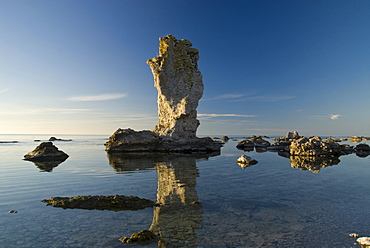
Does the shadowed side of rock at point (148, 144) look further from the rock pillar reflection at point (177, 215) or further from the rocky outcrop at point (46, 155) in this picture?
the rock pillar reflection at point (177, 215)

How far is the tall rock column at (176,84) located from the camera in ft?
137

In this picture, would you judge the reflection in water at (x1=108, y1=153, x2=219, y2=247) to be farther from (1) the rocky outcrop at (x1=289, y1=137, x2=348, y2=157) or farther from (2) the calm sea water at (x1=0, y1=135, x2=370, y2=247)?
(1) the rocky outcrop at (x1=289, y1=137, x2=348, y2=157)

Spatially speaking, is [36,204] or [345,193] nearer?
[36,204]

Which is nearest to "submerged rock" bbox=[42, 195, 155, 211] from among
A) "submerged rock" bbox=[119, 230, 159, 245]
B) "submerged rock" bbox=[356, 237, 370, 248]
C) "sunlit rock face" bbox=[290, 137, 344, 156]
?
"submerged rock" bbox=[119, 230, 159, 245]

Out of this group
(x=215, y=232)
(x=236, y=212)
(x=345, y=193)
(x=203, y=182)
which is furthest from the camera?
(x=203, y=182)

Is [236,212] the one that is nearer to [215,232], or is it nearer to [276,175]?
[215,232]

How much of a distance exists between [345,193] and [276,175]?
5205 millimetres

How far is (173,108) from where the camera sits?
4241cm

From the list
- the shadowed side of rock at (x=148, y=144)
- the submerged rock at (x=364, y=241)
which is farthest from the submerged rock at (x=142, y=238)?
the shadowed side of rock at (x=148, y=144)

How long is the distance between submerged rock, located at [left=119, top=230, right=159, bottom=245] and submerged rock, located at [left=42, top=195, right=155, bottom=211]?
2501 mm

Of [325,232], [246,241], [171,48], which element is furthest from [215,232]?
[171,48]

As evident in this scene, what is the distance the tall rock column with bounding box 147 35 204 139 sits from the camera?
41625 mm

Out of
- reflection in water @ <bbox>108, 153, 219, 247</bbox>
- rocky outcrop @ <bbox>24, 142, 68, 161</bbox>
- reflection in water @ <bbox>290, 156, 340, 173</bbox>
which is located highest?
rocky outcrop @ <bbox>24, 142, 68, 161</bbox>

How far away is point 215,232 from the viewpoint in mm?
6453
